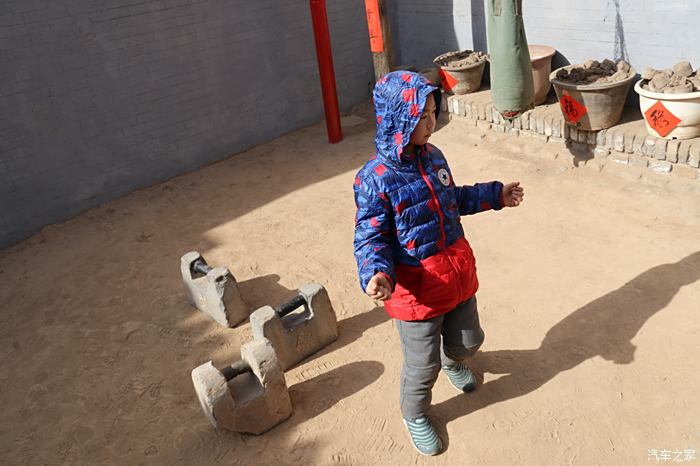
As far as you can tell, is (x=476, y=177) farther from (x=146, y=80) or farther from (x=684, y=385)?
(x=146, y=80)

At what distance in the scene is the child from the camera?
2564 mm

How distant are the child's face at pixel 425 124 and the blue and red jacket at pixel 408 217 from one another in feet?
0.12


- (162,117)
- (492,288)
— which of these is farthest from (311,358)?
(162,117)

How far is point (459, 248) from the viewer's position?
285 centimetres

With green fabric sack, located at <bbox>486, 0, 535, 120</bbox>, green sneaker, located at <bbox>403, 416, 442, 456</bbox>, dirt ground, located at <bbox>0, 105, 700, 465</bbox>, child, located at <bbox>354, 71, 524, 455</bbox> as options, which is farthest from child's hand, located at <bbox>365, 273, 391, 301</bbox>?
green fabric sack, located at <bbox>486, 0, 535, 120</bbox>

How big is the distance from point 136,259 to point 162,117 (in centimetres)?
209

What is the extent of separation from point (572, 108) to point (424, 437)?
13.1 ft

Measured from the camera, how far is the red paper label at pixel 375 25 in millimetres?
6848

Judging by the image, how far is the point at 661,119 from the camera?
17.1ft

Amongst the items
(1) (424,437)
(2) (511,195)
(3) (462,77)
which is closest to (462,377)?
(1) (424,437)

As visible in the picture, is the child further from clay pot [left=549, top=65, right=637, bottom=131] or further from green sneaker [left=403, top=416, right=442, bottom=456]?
clay pot [left=549, top=65, right=637, bottom=131]

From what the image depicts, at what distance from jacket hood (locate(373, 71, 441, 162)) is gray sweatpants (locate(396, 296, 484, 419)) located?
870mm

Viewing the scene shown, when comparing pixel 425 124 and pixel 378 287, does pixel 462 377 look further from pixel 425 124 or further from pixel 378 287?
pixel 425 124

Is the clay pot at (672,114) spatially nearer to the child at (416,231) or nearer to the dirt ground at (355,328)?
the dirt ground at (355,328)
